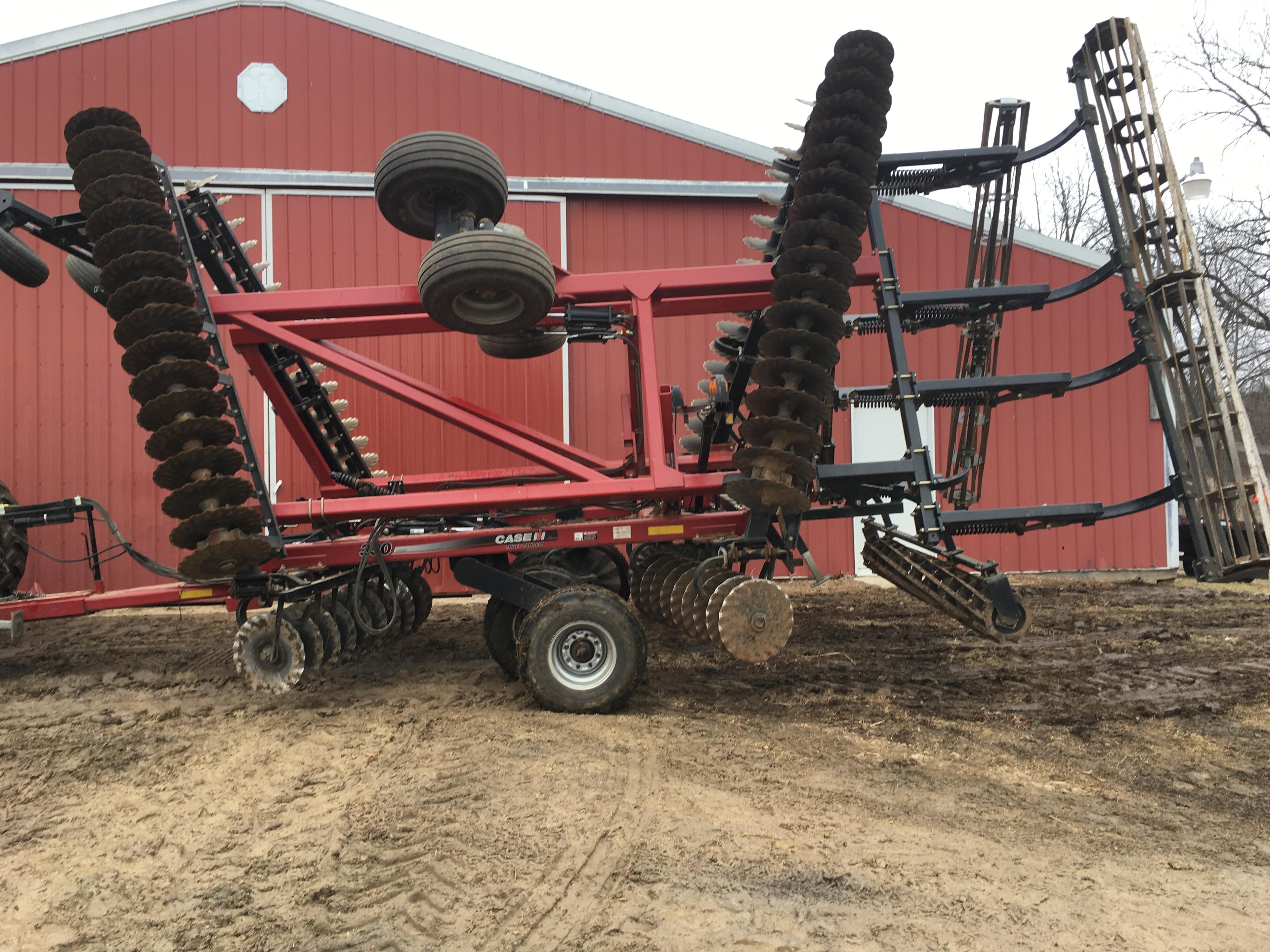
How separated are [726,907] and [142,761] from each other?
9.64ft

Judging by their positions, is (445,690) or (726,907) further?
(445,690)

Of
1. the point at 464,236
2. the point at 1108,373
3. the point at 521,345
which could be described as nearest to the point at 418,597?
the point at 521,345

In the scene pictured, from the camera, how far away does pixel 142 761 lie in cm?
397

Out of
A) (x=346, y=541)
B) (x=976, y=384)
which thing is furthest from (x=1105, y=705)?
(x=346, y=541)

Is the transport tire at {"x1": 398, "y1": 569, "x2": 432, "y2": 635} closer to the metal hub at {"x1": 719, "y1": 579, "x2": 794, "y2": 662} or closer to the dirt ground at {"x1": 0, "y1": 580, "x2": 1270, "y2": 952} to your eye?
the dirt ground at {"x1": 0, "y1": 580, "x2": 1270, "y2": 952}

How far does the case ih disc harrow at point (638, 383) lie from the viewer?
4.48 meters

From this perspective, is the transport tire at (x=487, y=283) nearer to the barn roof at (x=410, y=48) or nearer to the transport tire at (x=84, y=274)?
the transport tire at (x=84, y=274)

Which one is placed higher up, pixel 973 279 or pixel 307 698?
pixel 973 279

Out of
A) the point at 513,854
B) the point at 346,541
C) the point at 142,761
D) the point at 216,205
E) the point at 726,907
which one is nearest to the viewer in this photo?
the point at 726,907

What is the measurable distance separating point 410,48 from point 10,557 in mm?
6626

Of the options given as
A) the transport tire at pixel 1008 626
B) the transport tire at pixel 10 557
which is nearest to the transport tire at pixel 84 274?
the transport tire at pixel 10 557

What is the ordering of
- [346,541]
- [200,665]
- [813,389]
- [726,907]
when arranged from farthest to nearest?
[200,665] < [346,541] < [813,389] < [726,907]

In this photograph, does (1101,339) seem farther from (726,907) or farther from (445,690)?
(726,907)

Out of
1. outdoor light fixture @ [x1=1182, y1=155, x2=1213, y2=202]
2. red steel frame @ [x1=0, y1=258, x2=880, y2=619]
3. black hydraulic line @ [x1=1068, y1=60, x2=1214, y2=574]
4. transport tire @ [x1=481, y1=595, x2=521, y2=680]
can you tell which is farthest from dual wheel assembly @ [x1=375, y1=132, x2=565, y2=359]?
outdoor light fixture @ [x1=1182, y1=155, x2=1213, y2=202]
